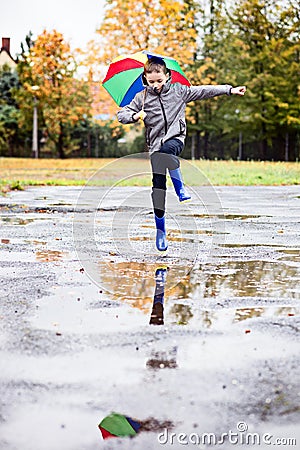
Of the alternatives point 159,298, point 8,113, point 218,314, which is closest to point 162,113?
point 159,298

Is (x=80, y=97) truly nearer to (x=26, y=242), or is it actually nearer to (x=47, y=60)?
(x=47, y=60)

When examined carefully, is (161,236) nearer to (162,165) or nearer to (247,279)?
(162,165)

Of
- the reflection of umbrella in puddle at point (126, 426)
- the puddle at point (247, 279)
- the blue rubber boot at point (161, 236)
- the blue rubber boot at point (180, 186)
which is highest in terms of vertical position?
the blue rubber boot at point (180, 186)

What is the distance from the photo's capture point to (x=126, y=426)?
112 inches

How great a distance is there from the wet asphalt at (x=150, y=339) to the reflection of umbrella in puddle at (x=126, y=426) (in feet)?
0.08

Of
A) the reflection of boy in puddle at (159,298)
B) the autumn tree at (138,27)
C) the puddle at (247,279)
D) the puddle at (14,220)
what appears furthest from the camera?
the autumn tree at (138,27)

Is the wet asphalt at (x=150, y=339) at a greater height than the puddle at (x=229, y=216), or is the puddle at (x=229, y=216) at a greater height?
the wet asphalt at (x=150, y=339)

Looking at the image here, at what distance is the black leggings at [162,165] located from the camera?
275 inches

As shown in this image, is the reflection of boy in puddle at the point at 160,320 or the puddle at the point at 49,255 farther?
the puddle at the point at 49,255

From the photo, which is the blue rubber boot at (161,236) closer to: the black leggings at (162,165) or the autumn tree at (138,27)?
the black leggings at (162,165)

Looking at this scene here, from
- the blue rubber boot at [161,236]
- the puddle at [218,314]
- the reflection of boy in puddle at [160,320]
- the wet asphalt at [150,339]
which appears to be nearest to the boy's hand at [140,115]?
the blue rubber boot at [161,236]

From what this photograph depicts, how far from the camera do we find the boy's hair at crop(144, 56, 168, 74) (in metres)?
7.04

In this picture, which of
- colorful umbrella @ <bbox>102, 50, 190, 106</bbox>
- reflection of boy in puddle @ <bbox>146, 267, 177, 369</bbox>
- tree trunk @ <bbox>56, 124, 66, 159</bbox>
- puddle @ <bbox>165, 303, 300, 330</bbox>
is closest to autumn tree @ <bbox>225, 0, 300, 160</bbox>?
tree trunk @ <bbox>56, 124, 66, 159</bbox>

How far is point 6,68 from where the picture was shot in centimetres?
5544
